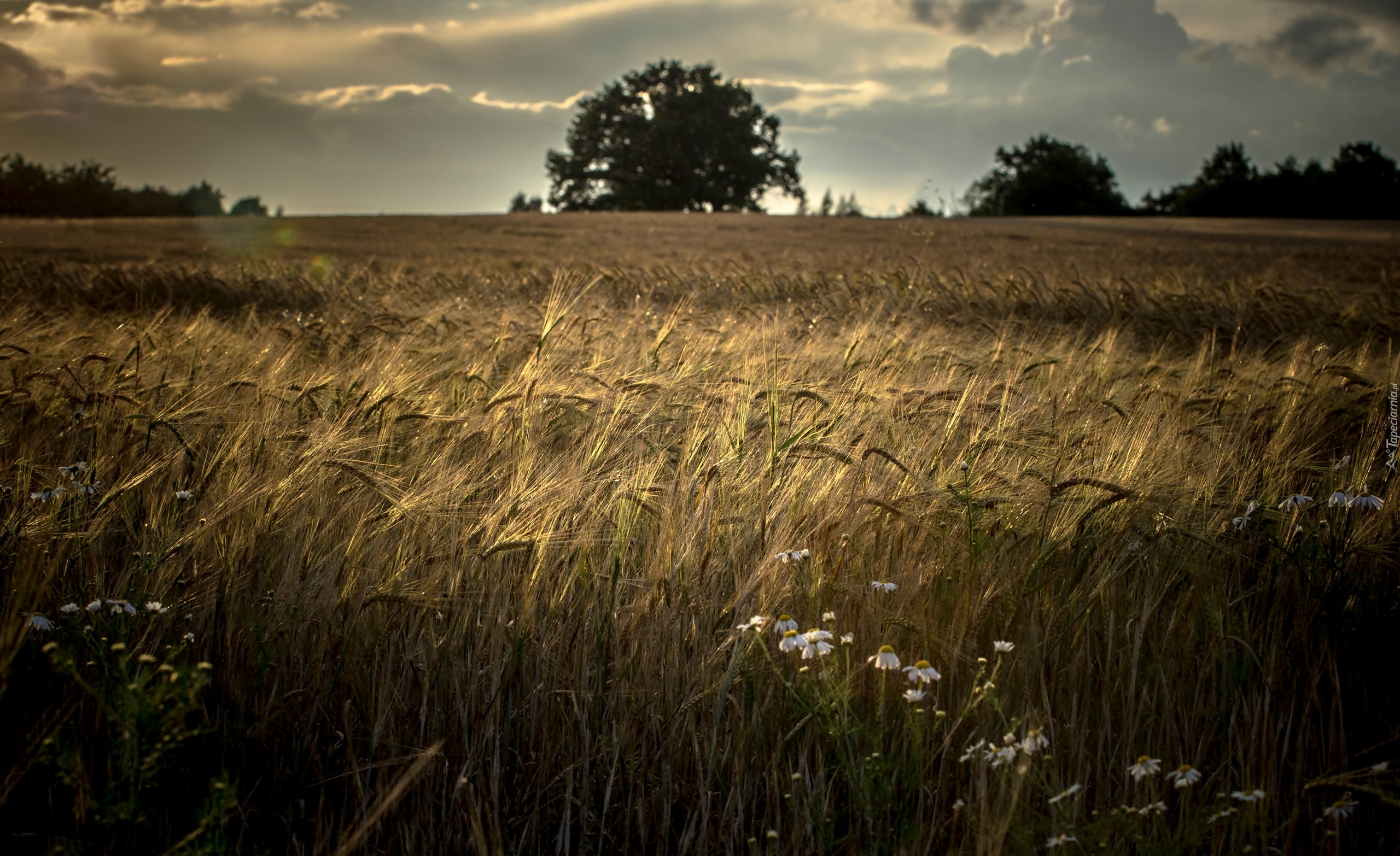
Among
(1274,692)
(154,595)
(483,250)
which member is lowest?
(1274,692)

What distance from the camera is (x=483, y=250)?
14.7 metres

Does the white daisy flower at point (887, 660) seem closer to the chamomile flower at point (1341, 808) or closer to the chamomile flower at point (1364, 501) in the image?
the chamomile flower at point (1341, 808)

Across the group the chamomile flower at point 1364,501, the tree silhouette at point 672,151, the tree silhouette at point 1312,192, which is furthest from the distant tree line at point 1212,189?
the chamomile flower at point 1364,501

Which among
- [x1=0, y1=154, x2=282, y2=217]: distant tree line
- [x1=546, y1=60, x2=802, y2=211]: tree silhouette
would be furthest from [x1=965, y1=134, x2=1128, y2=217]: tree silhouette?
[x1=0, y1=154, x2=282, y2=217]: distant tree line

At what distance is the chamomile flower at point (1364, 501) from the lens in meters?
1.93

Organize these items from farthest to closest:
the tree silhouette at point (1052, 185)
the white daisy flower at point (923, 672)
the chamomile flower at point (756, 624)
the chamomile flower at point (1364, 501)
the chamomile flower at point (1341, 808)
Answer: the tree silhouette at point (1052, 185)
the chamomile flower at point (1364, 501)
the chamomile flower at point (756, 624)
the white daisy flower at point (923, 672)
the chamomile flower at point (1341, 808)

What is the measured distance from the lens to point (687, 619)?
1.85 metres

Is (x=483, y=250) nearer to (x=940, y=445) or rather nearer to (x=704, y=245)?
(x=704, y=245)

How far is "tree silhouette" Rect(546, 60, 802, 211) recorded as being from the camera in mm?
53938

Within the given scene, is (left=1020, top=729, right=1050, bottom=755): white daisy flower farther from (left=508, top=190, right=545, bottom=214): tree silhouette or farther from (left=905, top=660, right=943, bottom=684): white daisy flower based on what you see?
(left=508, top=190, right=545, bottom=214): tree silhouette

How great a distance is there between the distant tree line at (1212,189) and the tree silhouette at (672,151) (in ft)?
50.5

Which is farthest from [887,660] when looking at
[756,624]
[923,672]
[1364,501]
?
[1364,501]

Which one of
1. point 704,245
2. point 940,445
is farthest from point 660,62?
point 940,445

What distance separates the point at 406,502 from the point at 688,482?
752 mm
